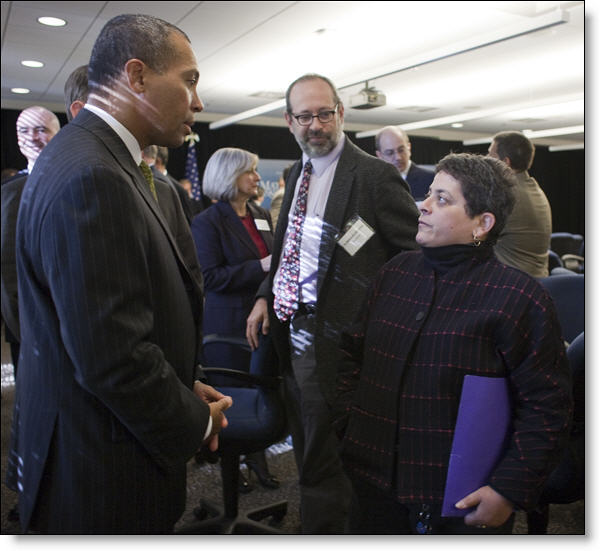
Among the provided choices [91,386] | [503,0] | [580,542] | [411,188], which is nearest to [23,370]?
[91,386]

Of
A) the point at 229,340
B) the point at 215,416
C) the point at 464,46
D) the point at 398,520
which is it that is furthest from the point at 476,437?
the point at 464,46

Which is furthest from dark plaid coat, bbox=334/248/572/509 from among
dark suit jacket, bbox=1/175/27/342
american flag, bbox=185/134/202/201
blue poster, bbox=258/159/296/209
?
dark suit jacket, bbox=1/175/27/342

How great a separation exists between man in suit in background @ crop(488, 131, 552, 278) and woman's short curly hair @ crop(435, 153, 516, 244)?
0.03m

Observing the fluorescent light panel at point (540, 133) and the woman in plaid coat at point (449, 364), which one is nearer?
the woman in plaid coat at point (449, 364)

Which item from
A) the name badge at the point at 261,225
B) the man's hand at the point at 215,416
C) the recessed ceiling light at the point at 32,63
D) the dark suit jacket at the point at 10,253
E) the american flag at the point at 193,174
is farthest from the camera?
the recessed ceiling light at the point at 32,63

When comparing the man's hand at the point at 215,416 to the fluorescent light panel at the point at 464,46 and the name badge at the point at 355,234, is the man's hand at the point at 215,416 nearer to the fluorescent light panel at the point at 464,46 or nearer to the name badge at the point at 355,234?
the name badge at the point at 355,234

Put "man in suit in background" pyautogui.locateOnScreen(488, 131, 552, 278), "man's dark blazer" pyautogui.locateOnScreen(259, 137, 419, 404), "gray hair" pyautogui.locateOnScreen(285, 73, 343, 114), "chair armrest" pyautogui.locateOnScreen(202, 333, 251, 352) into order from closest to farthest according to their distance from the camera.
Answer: "man in suit in background" pyautogui.locateOnScreen(488, 131, 552, 278)
"man's dark blazer" pyautogui.locateOnScreen(259, 137, 419, 404)
"gray hair" pyautogui.locateOnScreen(285, 73, 343, 114)
"chair armrest" pyautogui.locateOnScreen(202, 333, 251, 352)

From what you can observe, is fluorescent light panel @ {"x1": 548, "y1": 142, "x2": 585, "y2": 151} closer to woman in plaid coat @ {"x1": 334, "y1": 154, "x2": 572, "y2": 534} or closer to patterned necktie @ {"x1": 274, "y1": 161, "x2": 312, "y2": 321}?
woman in plaid coat @ {"x1": 334, "y1": 154, "x2": 572, "y2": 534}

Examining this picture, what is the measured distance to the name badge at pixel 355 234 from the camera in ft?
4.99

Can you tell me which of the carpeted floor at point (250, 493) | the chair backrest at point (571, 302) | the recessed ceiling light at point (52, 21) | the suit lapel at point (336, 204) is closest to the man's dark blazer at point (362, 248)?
the suit lapel at point (336, 204)

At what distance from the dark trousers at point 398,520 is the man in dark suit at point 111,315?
17.5 inches

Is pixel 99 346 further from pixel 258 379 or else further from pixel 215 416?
pixel 258 379

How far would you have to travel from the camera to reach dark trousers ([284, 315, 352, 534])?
175 cm

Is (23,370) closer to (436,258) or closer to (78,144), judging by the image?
(78,144)
